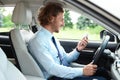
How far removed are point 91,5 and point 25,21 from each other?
55.6 inches

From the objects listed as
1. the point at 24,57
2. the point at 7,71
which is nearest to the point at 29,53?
the point at 24,57

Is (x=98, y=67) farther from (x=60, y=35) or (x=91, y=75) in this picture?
(x=60, y=35)

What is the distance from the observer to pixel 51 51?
318 centimetres

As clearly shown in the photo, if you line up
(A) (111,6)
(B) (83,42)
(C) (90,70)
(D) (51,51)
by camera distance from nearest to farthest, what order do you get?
(A) (111,6) < (C) (90,70) < (D) (51,51) < (B) (83,42)

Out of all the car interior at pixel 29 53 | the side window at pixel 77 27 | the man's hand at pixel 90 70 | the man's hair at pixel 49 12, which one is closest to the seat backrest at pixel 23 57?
the car interior at pixel 29 53

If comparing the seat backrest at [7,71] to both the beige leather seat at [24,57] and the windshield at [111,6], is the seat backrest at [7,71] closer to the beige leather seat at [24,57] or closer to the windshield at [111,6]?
the beige leather seat at [24,57]

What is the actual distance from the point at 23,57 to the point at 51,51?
27cm

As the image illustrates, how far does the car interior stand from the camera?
2.38m

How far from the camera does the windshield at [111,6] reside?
2301 millimetres

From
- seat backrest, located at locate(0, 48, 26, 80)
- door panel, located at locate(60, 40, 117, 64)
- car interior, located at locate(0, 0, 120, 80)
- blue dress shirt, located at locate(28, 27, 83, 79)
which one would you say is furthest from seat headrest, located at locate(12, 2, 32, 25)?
seat backrest, located at locate(0, 48, 26, 80)

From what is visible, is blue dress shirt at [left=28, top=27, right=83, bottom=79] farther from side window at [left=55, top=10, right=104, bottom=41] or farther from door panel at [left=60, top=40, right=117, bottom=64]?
door panel at [left=60, top=40, right=117, bottom=64]

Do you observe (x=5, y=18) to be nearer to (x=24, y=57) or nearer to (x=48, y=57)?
(x=24, y=57)

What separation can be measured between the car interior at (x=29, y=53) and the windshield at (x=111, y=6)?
3cm

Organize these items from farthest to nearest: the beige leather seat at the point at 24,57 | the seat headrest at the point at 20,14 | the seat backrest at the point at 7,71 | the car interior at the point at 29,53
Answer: the seat headrest at the point at 20,14 < the beige leather seat at the point at 24,57 < the car interior at the point at 29,53 < the seat backrest at the point at 7,71
